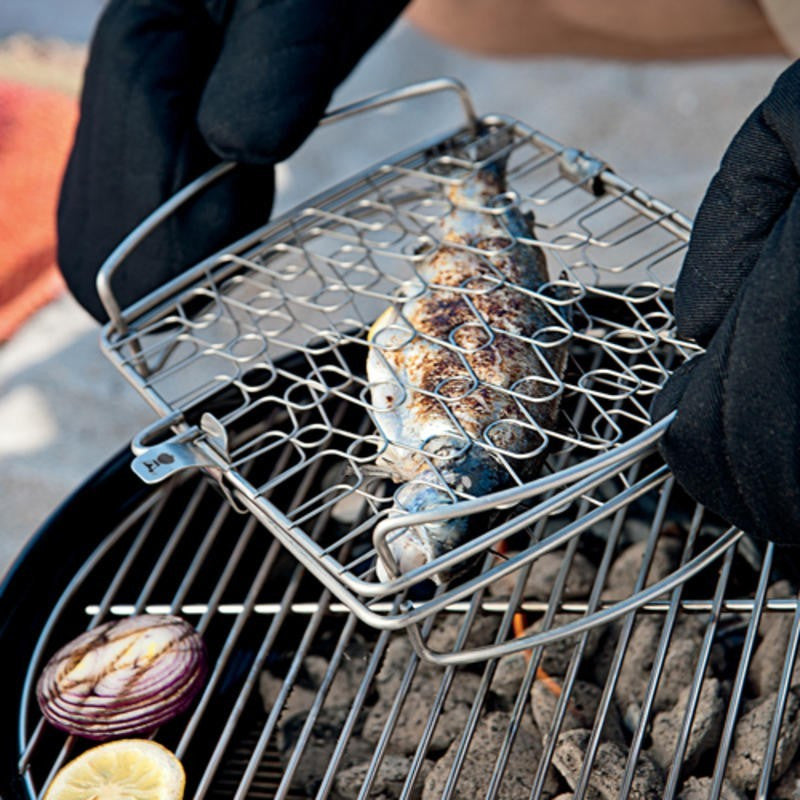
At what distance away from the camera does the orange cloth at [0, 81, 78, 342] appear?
2.54 m

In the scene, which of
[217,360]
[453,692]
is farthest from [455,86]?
[217,360]

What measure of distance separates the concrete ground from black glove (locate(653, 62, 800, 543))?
1.42 m

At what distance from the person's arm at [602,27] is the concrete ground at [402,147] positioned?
0.05 meters

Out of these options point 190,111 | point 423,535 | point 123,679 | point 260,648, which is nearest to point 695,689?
point 423,535

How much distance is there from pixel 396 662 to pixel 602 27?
2.08 m

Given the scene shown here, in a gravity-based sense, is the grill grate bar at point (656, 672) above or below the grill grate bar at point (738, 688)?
above

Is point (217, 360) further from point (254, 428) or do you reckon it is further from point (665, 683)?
point (665, 683)

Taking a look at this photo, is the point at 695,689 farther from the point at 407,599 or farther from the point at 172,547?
the point at 172,547

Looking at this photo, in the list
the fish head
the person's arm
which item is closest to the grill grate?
the fish head

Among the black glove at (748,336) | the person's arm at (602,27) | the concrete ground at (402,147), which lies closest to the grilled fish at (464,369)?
the black glove at (748,336)

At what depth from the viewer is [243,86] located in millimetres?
A: 1362

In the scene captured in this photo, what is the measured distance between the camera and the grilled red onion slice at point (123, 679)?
3.60 ft

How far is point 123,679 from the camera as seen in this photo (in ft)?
3.69

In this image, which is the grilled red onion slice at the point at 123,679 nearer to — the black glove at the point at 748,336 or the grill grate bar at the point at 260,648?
the grill grate bar at the point at 260,648
